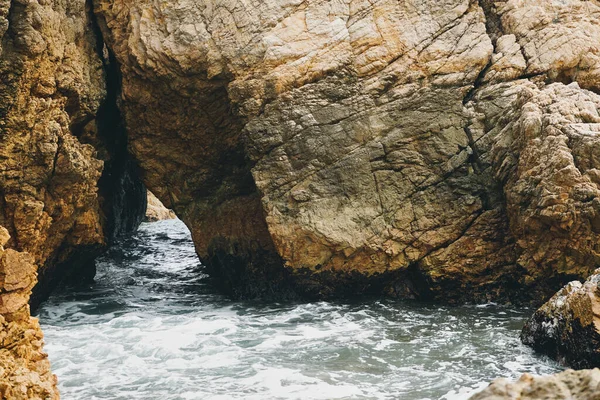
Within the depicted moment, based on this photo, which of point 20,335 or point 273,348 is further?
Result: point 273,348

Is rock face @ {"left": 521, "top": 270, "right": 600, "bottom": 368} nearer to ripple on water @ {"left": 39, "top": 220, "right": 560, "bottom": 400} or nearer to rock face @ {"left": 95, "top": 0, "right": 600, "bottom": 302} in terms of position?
ripple on water @ {"left": 39, "top": 220, "right": 560, "bottom": 400}

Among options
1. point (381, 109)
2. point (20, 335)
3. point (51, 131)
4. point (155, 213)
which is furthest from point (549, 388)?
point (155, 213)

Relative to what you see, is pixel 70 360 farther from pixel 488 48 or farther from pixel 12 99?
pixel 488 48

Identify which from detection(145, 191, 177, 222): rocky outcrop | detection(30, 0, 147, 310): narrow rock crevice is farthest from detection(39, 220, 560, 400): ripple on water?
detection(145, 191, 177, 222): rocky outcrop

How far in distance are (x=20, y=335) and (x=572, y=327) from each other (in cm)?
742

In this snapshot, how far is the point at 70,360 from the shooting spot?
10328 mm

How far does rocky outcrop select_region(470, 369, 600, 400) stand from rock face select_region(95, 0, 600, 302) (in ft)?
33.5

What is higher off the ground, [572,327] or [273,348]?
[572,327]

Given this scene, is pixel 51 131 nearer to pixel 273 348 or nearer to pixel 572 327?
pixel 273 348

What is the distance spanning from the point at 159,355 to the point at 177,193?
20.9ft

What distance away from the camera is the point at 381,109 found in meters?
13.9

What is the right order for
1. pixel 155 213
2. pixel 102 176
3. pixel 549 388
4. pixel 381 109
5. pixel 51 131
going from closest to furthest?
pixel 549 388
pixel 51 131
pixel 381 109
pixel 102 176
pixel 155 213

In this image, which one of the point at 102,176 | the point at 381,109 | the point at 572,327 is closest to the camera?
the point at 572,327

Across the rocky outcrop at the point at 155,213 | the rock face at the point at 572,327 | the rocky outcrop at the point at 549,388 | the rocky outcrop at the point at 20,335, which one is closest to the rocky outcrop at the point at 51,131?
the rocky outcrop at the point at 20,335
